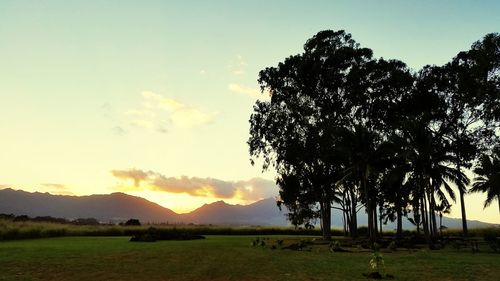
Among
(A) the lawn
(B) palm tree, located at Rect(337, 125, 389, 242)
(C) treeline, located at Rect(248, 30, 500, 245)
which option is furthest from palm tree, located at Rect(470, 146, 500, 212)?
(A) the lawn

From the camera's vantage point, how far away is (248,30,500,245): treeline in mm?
53250

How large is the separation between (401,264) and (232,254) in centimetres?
1228

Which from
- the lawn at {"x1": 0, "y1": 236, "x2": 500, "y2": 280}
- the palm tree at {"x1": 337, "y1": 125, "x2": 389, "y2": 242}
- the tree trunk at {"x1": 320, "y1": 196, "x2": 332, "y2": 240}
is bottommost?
the lawn at {"x1": 0, "y1": 236, "x2": 500, "y2": 280}

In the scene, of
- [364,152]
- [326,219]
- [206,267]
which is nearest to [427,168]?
[364,152]

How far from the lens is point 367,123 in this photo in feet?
197

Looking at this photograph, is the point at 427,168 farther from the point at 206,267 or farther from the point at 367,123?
the point at 206,267

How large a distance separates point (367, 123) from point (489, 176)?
20.1 meters

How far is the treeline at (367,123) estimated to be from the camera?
53.2 meters

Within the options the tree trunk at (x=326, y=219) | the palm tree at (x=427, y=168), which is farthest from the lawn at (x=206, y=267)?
the tree trunk at (x=326, y=219)

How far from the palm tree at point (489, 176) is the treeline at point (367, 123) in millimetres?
198

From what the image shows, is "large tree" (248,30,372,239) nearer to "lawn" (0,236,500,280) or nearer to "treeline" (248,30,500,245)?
"treeline" (248,30,500,245)

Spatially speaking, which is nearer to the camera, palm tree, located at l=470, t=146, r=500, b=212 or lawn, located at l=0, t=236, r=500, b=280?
lawn, located at l=0, t=236, r=500, b=280

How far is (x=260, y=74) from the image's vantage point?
2485 inches

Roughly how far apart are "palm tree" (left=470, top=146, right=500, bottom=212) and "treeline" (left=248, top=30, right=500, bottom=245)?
0.20 meters
